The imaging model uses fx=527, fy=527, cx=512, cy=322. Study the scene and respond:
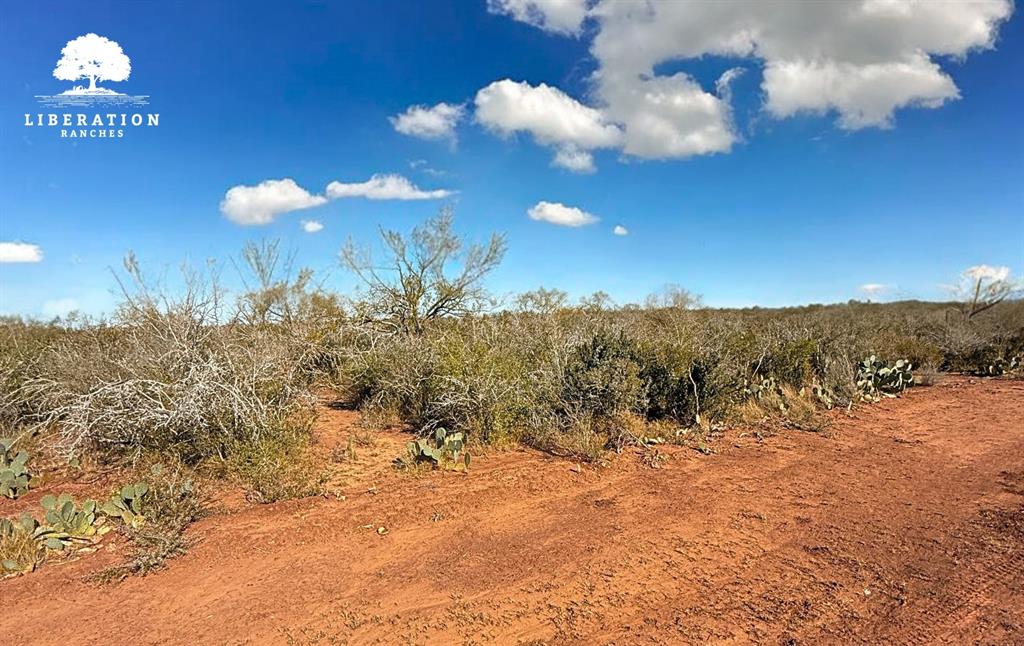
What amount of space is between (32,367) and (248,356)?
13.9 ft

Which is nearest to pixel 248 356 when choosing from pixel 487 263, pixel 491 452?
pixel 491 452

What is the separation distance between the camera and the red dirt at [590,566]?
3.51 m

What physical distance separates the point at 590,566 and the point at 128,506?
14.7ft

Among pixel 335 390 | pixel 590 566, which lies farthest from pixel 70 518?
pixel 335 390

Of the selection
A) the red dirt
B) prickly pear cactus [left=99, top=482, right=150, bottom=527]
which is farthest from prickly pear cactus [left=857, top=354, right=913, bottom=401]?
prickly pear cactus [left=99, top=482, right=150, bottom=527]

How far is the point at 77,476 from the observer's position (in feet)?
21.8

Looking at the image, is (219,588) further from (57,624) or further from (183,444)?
(183,444)

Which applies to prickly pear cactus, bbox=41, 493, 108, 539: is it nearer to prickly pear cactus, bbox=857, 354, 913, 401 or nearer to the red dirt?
the red dirt

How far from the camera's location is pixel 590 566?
425 cm

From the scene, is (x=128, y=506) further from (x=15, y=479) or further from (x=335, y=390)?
(x=335, y=390)

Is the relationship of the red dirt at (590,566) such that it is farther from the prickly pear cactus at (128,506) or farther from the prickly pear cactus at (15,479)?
the prickly pear cactus at (15,479)

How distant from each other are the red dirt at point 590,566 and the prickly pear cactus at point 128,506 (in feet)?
1.78

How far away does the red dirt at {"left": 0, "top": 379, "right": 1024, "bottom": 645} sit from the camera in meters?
3.51

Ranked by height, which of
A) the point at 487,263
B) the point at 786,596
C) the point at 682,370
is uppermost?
the point at 487,263
